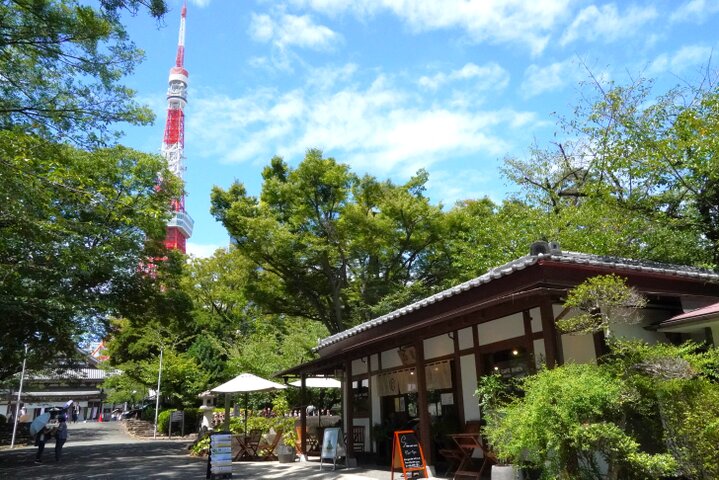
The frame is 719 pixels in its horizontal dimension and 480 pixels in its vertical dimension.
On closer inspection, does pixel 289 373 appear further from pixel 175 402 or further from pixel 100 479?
pixel 175 402

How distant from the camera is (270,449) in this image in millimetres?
15859

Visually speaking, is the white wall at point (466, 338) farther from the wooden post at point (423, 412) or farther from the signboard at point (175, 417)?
the signboard at point (175, 417)

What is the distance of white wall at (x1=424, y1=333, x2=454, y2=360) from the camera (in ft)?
34.1

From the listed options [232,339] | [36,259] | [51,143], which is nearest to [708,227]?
[51,143]

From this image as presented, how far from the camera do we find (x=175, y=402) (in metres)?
32.4

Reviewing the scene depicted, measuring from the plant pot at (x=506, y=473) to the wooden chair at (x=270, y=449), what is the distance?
400 inches

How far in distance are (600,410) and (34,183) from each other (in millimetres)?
8766

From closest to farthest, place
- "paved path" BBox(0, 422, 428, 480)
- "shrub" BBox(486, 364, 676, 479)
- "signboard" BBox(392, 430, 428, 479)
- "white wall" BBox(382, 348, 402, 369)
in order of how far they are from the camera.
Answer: "shrub" BBox(486, 364, 676, 479)
"signboard" BBox(392, 430, 428, 479)
"paved path" BBox(0, 422, 428, 480)
"white wall" BBox(382, 348, 402, 369)

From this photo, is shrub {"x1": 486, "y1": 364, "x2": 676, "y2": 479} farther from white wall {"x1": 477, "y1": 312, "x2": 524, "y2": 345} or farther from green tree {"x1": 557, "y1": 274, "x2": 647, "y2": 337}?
white wall {"x1": 477, "y1": 312, "x2": 524, "y2": 345}

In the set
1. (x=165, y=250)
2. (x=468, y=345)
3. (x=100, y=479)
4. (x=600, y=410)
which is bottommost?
(x=100, y=479)

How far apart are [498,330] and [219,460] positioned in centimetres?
665

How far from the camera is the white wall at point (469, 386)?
31.4 feet

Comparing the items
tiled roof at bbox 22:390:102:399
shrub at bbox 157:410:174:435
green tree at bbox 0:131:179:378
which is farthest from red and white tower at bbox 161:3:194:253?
green tree at bbox 0:131:179:378

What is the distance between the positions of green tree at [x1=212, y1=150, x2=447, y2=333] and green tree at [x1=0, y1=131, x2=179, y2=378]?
5.17m
